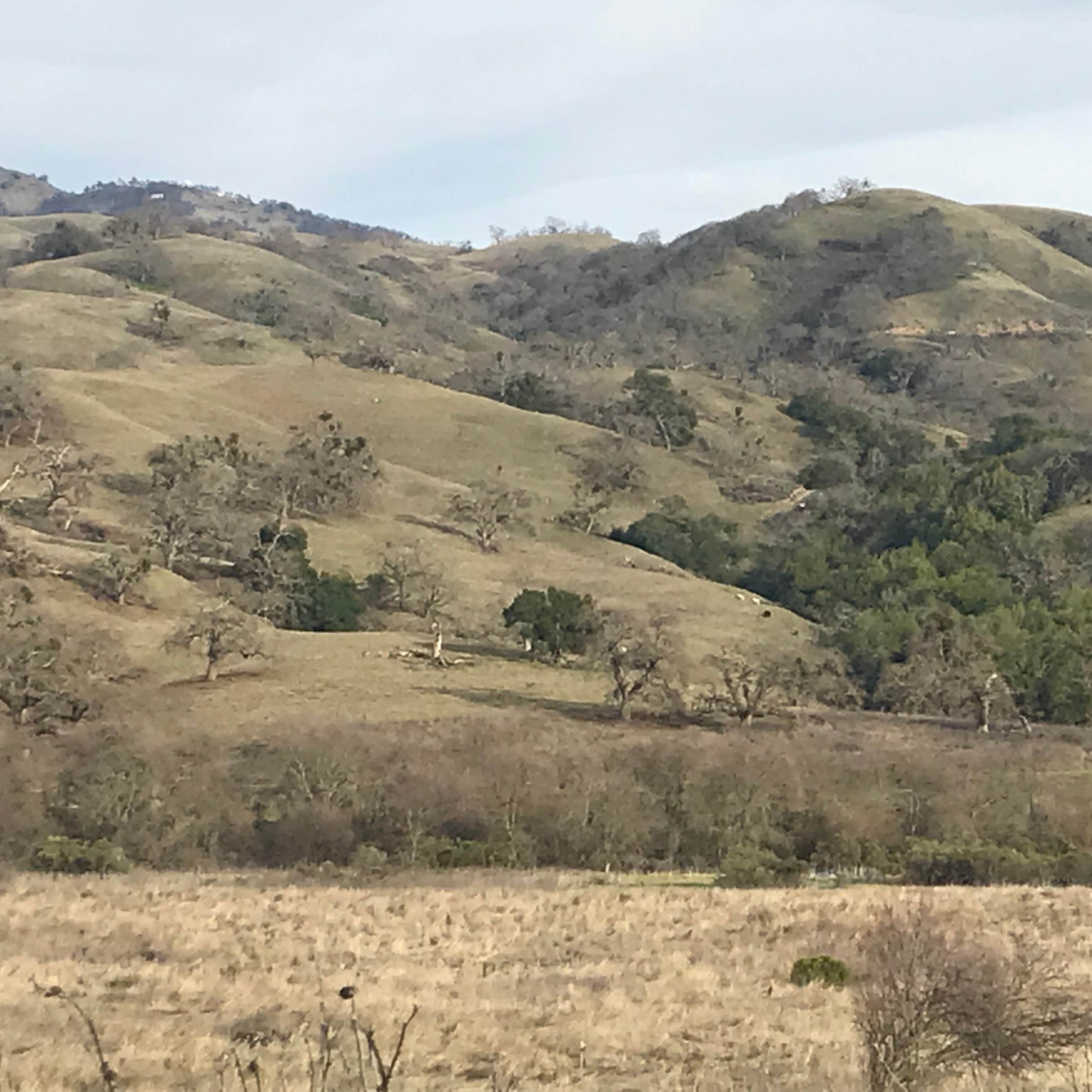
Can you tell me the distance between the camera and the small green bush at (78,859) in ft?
103

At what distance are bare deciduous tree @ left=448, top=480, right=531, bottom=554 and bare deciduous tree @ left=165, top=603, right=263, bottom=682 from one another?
23.0 metres

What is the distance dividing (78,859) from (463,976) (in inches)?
593

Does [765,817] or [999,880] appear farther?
[765,817]

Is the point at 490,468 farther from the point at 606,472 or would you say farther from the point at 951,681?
the point at 951,681

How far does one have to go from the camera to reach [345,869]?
31.7 m

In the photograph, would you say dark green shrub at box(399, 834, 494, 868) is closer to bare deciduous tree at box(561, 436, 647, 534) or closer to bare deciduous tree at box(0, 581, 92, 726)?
bare deciduous tree at box(0, 581, 92, 726)

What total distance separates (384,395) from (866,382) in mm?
69009

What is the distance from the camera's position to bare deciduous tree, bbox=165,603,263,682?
47.1m

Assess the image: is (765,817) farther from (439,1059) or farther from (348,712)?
(439,1059)

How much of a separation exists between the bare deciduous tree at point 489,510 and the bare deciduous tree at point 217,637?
23.0 metres

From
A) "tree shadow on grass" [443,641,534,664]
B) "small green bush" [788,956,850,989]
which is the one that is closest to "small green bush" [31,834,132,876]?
"small green bush" [788,956,850,989]

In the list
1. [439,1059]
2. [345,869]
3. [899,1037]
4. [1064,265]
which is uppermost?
[1064,265]

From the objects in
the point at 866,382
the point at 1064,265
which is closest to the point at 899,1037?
the point at 866,382

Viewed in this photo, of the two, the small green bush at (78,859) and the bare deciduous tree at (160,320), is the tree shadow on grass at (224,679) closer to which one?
the small green bush at (78,859)
